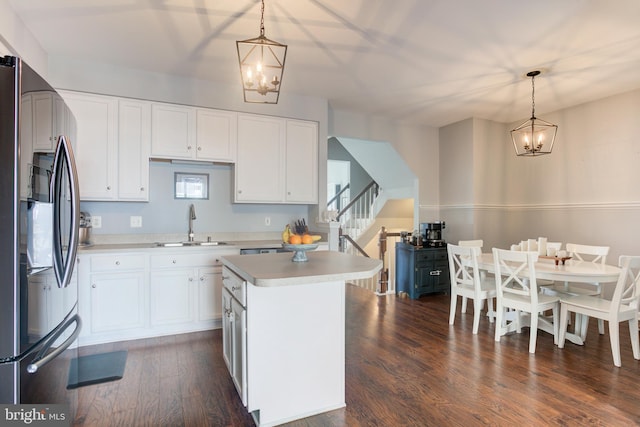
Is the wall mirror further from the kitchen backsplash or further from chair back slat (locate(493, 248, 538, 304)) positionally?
chair back slat (locate(493, 248, 538, 304))

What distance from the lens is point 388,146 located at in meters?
5.61

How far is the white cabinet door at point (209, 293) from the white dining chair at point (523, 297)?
2.83m

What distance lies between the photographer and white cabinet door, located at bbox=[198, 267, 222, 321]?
3.58m

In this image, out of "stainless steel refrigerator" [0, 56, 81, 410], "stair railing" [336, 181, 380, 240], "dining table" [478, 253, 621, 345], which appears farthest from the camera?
"stair railing" [336, 181, 380, 240]

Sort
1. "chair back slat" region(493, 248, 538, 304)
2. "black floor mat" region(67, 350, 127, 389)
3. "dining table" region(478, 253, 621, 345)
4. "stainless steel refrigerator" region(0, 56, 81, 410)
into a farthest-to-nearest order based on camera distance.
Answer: "chair back slat" region(493, 248, 538, 304) < "dining table" region(478, 253, 621, 345) < "black floor mat" region(67, 350, 127, 389) < "stainless steel refrigerator" region(0, 56, 81, 410)

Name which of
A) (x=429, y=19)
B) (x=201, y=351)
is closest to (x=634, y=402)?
Answer: (x=429, y=19)

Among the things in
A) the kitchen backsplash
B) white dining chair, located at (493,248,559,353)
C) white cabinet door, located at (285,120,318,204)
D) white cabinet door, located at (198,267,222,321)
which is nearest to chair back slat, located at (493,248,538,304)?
white dining chair, located at (493,248,559,353)

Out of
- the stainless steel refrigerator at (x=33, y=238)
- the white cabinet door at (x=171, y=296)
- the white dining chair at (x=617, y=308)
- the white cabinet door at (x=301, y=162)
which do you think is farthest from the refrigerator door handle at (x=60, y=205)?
the white dining chair at (x=617, y=308)

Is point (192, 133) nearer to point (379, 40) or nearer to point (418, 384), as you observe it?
point (379, 40)

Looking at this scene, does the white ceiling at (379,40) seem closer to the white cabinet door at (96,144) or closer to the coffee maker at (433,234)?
the white cabinet door at (96,144)

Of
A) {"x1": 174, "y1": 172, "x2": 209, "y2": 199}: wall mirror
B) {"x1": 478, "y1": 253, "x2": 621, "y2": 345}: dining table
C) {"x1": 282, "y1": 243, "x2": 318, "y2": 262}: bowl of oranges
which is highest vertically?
{"x1": 174, "y1": 172, "x2": 209, "y2": 199}: wall mirror

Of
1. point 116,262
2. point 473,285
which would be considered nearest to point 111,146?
point 116,262

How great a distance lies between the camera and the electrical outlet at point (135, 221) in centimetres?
381

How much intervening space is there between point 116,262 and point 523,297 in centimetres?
393
